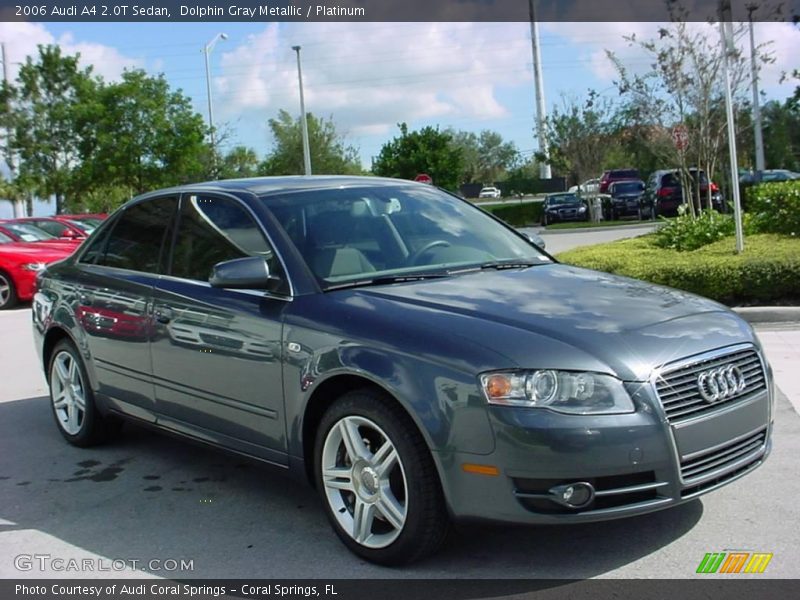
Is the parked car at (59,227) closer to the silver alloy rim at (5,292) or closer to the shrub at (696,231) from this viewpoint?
the silver alloy rim at (5,292)

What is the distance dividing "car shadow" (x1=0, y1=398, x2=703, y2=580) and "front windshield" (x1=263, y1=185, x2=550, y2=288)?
3.56 ft

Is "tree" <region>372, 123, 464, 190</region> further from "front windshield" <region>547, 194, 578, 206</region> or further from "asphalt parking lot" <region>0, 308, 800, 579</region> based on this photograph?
"asphalt parking lot" <region>0, 308, 800, 579</region>

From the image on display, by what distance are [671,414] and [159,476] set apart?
123 inches

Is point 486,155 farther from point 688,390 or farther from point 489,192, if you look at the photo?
point 688,390

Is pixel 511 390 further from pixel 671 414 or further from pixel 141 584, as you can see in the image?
pixel 141 584

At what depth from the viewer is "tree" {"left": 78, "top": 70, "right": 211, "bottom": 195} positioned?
1242 inches

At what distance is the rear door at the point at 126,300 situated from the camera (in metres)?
5.23

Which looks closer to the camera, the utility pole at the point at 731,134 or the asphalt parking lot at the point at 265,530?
the asphalt parking lot at the point at 265,530

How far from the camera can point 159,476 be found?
538 centimetres

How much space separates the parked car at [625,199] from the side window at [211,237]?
30.8 metres

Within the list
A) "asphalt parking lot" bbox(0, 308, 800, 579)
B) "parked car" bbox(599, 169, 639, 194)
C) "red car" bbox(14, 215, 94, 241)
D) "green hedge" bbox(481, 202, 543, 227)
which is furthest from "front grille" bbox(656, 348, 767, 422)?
"parked car" bbox(599, 169, 639, 194)

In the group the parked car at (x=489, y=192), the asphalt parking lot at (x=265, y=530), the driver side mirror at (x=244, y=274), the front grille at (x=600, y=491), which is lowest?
the asphalt parking lot at (x=265, y=530)

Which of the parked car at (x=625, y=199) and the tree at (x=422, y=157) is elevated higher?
the tree at (x=422, y=157)

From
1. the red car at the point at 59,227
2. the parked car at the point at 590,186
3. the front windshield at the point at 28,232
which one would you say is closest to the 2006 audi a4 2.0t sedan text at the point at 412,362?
the front windshield at the point at 28,232
